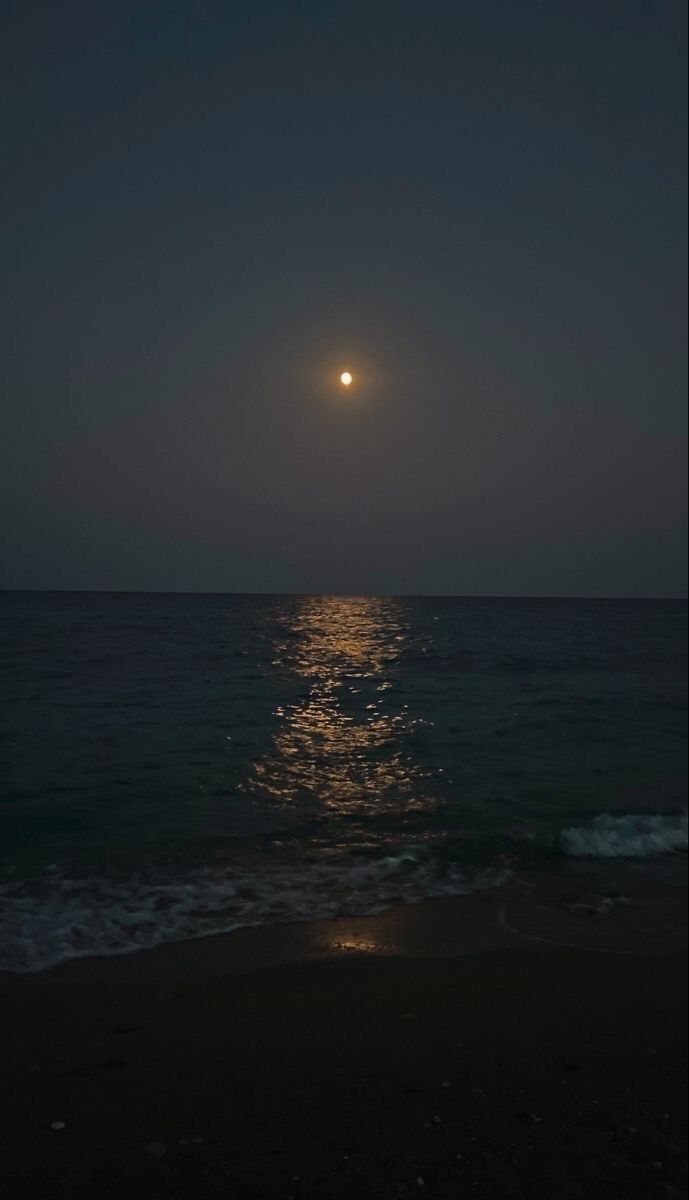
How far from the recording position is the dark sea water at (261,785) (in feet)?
24.9

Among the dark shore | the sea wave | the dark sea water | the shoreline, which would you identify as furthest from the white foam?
the dark shore

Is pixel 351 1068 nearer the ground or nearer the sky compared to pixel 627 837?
nearer the sky

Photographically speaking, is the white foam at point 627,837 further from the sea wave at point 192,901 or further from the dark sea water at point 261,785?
the sea wave at point 192,901

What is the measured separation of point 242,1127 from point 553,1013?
2.48 metres

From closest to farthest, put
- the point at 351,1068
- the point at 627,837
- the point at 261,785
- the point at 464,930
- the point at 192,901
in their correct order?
the point at 351,1068, the point at 464,930, the point at 192,901, the point at 627,837, the point at 261,785

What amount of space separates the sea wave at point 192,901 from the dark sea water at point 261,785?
3 cm

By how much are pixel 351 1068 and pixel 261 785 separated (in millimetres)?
6667

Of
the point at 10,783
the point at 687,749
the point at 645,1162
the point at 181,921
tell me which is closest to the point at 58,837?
the point at 10,783

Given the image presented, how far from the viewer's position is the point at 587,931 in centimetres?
704

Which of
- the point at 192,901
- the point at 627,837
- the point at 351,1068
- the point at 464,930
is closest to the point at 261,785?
the point at 192,901

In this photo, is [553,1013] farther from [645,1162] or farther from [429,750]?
[429,750]

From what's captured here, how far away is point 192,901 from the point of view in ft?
24.1

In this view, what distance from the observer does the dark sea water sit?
759 centimetres

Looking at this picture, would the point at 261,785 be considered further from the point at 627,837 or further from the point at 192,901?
the point at 627,837
